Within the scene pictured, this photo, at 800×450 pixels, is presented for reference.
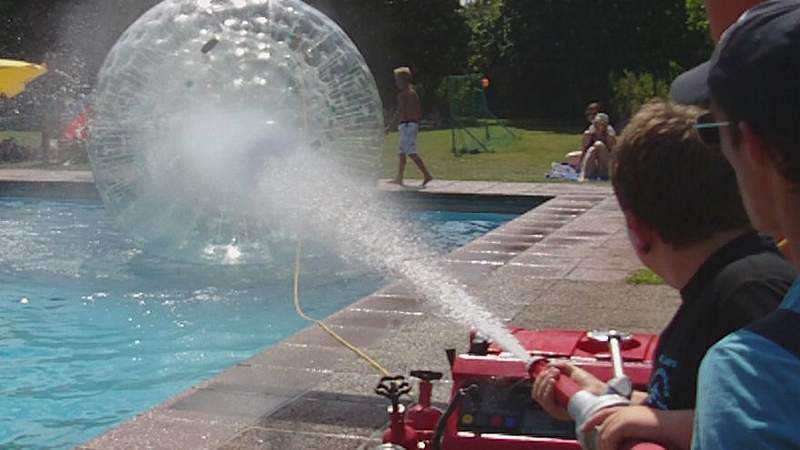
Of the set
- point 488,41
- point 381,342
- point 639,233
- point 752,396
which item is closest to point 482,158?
point 381,342

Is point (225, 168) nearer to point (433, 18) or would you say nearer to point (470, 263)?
point (470, 263)

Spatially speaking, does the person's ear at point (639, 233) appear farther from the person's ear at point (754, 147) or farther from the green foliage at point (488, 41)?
the green foliage at point (488, 41)

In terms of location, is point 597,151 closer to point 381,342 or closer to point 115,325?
point 115,325

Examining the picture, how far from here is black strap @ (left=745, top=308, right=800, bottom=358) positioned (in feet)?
3.70

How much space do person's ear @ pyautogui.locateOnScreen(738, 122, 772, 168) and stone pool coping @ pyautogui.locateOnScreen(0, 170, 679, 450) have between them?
10.7 ft

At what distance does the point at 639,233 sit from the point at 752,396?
3.09 ft

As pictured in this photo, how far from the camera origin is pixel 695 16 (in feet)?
92.1

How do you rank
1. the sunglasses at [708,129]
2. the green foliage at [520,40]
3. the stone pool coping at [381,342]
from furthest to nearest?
the green foliage at [520,40], the stone pool coping at [381,342], the sunglasses at [708,129]

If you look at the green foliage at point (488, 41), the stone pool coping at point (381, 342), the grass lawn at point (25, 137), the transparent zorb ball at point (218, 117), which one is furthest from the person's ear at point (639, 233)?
the green foliage at point (488, 41)

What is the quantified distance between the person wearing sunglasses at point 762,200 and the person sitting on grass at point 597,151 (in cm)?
1443

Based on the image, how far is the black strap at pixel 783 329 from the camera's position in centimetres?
113

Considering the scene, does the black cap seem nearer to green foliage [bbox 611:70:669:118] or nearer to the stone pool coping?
the stone pool coping

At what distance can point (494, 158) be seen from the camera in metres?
19.0

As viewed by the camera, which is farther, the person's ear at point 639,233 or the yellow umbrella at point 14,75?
the yellow umbrella at point 14,75
